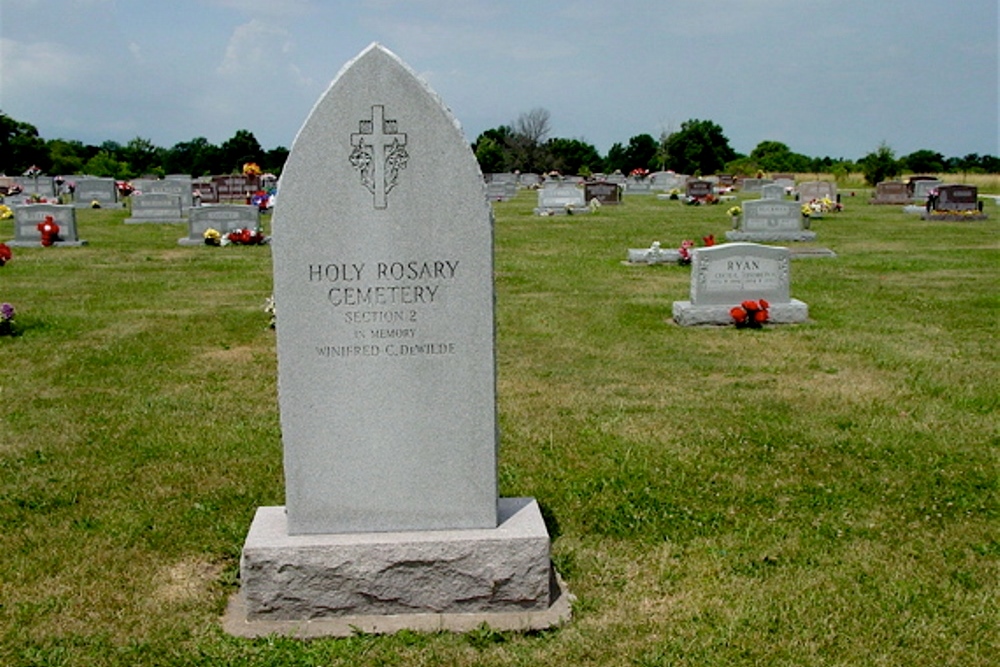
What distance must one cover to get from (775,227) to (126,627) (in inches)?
740

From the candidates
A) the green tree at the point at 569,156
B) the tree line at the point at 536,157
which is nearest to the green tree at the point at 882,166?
the tree line at the point at 536,157

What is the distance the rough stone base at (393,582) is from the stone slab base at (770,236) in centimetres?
1758

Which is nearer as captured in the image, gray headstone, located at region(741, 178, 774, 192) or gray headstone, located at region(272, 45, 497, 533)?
gray headstone, located at region(272, 45, 497, 533)

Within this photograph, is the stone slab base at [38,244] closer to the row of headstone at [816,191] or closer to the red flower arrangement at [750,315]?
the red flower arrangement at [750,315]

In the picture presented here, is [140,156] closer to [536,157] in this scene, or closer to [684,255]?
[536,157]

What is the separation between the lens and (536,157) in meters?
69.2

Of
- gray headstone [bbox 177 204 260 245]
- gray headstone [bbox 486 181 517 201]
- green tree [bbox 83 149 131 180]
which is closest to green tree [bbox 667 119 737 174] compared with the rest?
gray headstone [bbox 486 181 517 201]

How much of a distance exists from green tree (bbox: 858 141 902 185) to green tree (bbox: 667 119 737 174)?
799 inches

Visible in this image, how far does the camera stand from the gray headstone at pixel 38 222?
19.6 meters

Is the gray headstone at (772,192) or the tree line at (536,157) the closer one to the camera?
the gray headstone at (772,192)

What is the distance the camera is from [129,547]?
4.88 m

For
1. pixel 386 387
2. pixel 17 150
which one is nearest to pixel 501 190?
pixel 17 150

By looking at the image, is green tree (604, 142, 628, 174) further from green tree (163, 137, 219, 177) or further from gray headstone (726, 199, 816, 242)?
gray headstone (726, 199, 816, 242)

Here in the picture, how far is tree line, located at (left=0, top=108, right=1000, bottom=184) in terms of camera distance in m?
54.2
